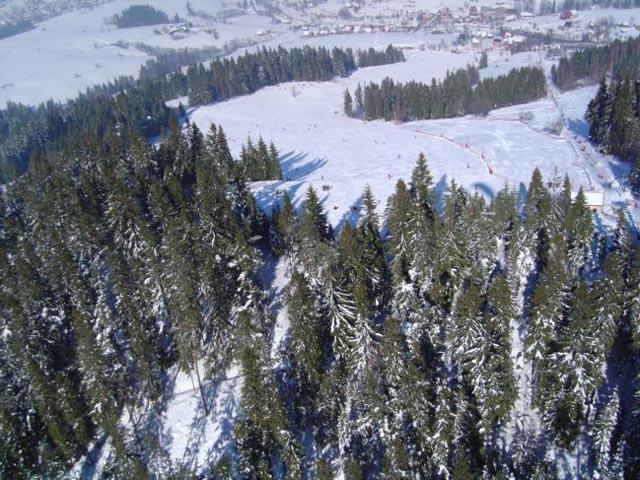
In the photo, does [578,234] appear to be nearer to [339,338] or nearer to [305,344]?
[339,338]

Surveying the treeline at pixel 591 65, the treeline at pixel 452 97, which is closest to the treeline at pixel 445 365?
the treeline at pixel 452 97

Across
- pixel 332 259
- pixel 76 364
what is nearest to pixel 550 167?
pixel 332 259

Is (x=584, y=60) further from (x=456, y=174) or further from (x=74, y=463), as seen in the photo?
(x=74, y=463)

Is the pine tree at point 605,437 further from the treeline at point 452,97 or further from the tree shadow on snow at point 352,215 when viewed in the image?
the treeline at point 452,97

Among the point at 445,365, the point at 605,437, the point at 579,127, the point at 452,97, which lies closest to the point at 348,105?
the point at 452,97

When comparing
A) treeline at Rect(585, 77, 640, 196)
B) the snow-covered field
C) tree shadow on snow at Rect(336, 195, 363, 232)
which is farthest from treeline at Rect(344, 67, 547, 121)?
tree shadow on snow at Rect(336, 195, 363, 232)

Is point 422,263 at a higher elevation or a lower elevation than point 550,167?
higher
